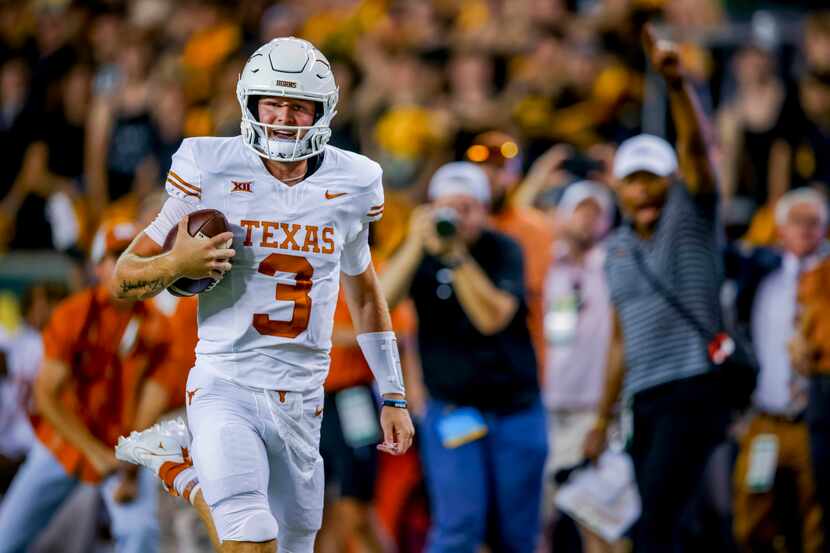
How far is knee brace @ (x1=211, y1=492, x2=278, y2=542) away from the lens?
4.19m

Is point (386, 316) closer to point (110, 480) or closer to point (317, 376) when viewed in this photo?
point (317, 376)

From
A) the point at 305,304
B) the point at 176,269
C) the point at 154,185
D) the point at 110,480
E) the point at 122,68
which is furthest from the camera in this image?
the point at 122,68

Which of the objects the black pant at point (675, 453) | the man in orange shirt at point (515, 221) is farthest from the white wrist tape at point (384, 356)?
the man in orange shirt at point (515, 221)

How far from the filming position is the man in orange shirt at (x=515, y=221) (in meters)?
7.40

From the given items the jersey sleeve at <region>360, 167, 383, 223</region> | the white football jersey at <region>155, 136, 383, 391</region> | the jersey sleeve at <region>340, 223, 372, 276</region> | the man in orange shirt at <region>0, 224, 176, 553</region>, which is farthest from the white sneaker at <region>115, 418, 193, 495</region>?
the man in orange shirt at <region>0, 224, 176, 553</region>

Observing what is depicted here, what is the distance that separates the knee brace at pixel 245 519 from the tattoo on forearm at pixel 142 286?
68cm

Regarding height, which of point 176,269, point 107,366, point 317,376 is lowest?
point 107,366

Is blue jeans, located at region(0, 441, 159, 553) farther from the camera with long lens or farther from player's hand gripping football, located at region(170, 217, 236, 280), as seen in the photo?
player's hand gripping football, located at region(170, 217, 236, 280)

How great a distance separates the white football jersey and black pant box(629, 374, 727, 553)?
191cm

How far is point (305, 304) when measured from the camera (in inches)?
179

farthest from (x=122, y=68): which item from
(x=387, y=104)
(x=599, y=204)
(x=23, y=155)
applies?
(x=599, y=204)

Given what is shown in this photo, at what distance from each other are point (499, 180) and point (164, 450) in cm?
339

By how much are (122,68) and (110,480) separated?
5.55m

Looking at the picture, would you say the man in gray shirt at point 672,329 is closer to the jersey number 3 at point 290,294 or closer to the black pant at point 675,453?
the black pant at point 675,453
